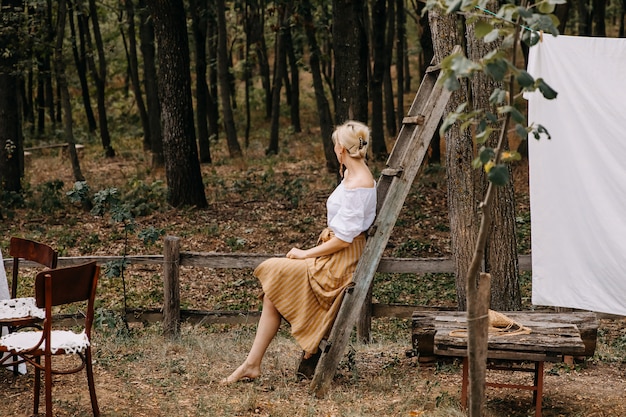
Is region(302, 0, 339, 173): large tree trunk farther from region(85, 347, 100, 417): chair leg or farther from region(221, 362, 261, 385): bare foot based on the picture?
region(85, 347, 100, 417): chair leg

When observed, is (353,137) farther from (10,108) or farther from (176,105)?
→ (10,108)

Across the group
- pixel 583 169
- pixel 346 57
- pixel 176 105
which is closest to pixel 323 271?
pixel 583 169

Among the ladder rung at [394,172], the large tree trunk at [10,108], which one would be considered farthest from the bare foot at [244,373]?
the large tree trunk at [10,108]

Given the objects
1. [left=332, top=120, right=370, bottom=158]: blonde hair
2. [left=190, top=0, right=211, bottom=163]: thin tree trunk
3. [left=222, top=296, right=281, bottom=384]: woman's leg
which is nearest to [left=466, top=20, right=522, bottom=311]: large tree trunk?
[left=332, top=120, right=370, bottom=158]: blonde hair

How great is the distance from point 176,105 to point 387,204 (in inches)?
379

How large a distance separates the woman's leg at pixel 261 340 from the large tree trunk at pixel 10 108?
10.5 meters

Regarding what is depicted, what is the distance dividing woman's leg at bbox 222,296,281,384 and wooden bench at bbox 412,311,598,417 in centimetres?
118

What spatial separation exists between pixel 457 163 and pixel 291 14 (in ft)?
49.5

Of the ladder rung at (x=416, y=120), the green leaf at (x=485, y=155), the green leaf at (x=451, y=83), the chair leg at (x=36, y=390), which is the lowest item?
the chair leg at (x=36, y=390)

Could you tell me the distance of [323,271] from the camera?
6.51m

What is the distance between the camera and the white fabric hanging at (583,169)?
650 cm

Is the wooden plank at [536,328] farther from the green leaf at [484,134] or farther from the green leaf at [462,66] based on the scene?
the green leaf at [462,66]

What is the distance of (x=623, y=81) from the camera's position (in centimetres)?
647

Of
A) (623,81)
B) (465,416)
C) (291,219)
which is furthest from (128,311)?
(291,219)
